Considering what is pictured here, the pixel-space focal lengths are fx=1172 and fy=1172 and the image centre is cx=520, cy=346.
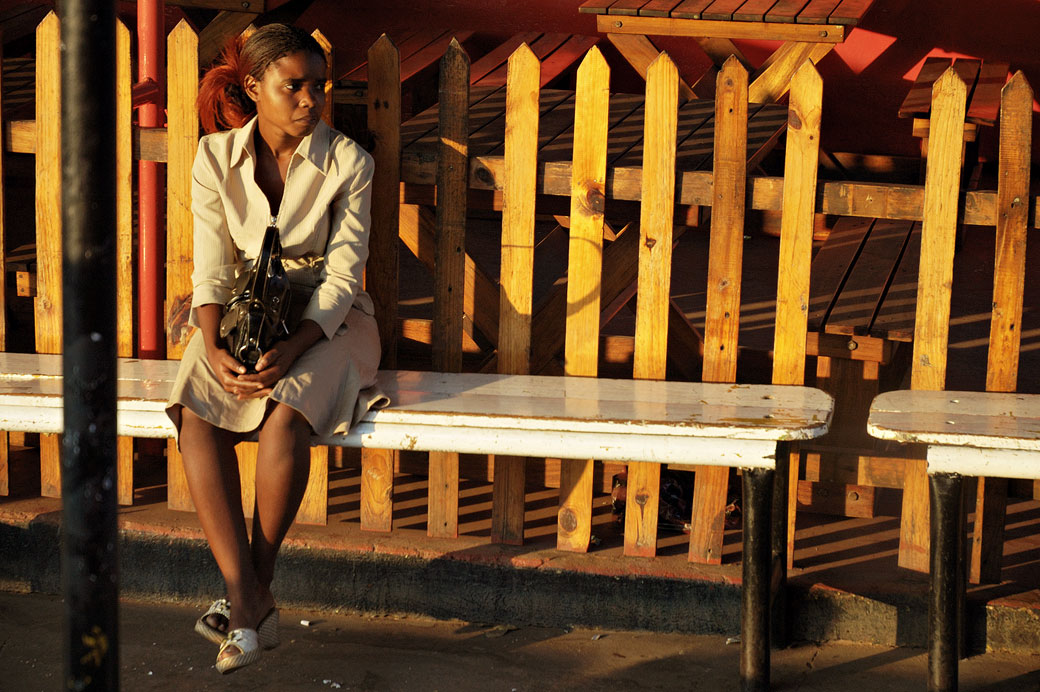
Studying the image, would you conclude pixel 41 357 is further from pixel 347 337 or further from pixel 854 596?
pixel 854 596

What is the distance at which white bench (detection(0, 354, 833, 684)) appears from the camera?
9.68 feet

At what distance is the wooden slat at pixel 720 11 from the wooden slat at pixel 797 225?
6.23 feet

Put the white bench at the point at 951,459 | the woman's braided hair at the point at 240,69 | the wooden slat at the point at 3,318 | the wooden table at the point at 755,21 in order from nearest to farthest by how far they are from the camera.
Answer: the white bench at the point at 951,459
the woman's braided hair at the point at 240,69
the wooden slat at the point at 3,318
the wooden table at the point at 755,21

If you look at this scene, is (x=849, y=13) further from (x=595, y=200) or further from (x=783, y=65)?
(x=595, y=200)

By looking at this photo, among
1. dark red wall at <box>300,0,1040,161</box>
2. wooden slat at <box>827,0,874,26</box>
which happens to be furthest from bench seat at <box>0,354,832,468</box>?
dark red wall at <box>300,0,1040,161</box>

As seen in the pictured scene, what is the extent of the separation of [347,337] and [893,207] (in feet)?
5.32

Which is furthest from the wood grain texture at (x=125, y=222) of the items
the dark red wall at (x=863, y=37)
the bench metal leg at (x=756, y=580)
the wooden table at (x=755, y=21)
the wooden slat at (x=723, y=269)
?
the dark red wall at (x=863, y=37)

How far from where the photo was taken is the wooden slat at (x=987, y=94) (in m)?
5.23

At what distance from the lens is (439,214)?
143 inches

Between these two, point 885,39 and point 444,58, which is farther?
point 885,39

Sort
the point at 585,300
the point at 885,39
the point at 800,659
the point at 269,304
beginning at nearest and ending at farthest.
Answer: the point at 269,304, the point at 800,659, the point at 585,300, the point at 885,39

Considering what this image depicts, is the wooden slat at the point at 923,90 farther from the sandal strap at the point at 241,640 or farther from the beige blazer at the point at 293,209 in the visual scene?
the sandal strap at the point at 241,640

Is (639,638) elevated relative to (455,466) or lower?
lower

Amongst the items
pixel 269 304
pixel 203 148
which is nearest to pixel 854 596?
pixel 269 304
